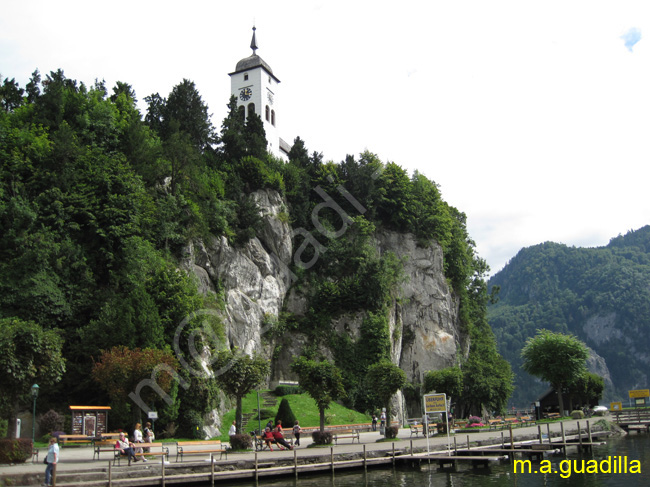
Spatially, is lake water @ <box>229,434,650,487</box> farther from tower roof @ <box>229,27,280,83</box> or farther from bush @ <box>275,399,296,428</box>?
tower roof @ <box>229,27,280,83</box>

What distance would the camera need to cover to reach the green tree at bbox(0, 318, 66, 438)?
22883 mm

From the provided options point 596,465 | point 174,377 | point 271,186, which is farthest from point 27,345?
point 271,186

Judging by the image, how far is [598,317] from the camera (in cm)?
17450

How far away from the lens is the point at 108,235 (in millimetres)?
Answer: 37125

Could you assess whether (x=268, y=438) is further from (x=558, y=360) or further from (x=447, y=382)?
(x=558, y=360)

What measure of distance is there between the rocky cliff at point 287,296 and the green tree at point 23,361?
54.9 ft

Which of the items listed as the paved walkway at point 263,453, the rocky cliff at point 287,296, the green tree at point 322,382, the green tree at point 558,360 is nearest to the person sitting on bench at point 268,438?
the paved walkway at point 263,453

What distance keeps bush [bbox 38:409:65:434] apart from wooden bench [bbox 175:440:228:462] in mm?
7212

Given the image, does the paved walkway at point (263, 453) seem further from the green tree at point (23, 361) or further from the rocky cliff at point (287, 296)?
the rocky cliff at point (287, 296)

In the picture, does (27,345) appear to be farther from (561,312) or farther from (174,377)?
(561,312)

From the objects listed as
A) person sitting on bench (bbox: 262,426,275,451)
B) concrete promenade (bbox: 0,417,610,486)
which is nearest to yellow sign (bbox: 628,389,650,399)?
concrete promenade (bbox: 0,417,610,486)

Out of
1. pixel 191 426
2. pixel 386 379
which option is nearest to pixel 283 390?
pixel 191 426

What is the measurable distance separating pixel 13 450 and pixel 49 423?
9.13 metres

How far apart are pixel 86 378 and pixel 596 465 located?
26.2 metres
